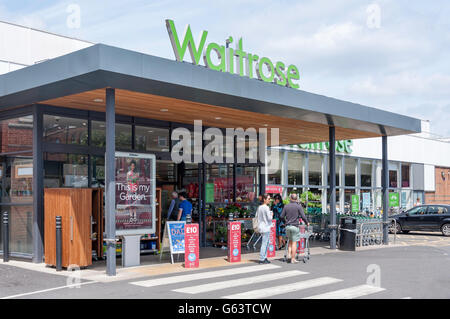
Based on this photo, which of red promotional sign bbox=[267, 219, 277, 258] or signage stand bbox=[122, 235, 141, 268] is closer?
signage stand bbox=[122, 235, 141, 268]

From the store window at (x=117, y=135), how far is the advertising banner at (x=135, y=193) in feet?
6.52

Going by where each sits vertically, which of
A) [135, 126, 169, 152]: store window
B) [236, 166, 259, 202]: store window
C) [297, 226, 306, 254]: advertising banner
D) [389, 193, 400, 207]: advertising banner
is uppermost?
[135, 126, 169, 152]: store window

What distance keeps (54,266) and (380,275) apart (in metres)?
7.34

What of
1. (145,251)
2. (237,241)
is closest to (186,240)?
(237,241)

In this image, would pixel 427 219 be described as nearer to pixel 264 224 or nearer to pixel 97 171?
pixel 264 224

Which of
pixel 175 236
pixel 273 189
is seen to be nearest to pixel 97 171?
pixel 175 236

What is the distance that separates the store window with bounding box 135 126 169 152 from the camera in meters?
15.5

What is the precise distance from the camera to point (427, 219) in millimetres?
25656

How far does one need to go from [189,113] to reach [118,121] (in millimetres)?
1984

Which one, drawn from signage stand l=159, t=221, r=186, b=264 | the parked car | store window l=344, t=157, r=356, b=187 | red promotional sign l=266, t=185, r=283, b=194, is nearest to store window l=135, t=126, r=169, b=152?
signage stand l=159, t=221, r=186, b=264

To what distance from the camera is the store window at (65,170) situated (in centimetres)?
1351

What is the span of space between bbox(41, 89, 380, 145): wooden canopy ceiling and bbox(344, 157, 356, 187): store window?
46.8 feet

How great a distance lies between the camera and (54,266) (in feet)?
41.2

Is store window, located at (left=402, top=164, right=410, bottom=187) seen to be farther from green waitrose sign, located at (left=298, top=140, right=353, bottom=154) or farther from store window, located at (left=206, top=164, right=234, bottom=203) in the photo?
store window, located at (left=206, top=164, right=234, bottom=203)
